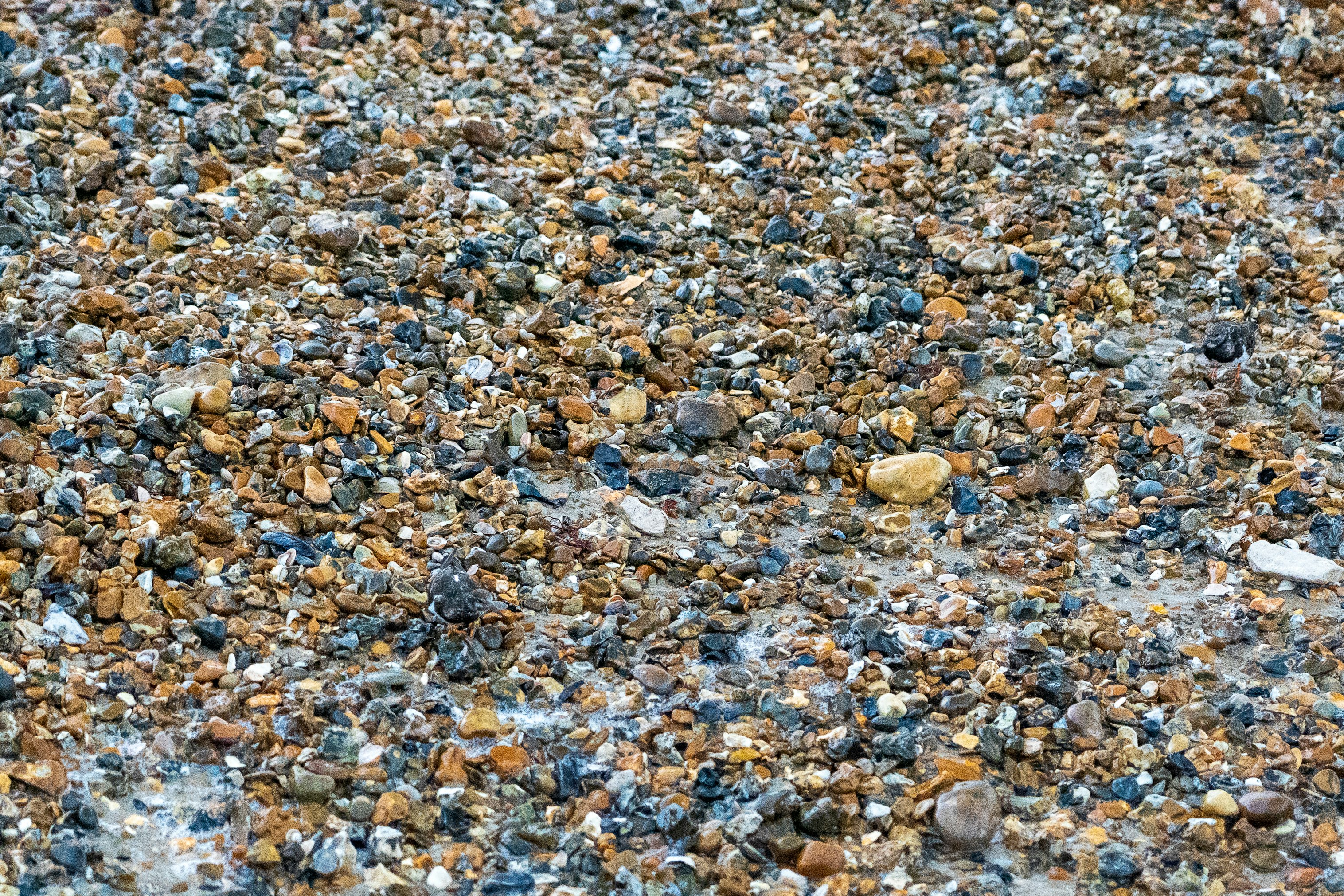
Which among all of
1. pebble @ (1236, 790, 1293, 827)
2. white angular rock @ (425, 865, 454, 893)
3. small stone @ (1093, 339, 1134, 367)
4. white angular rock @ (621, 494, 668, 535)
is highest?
small stone @ (1093, 339, 1134, 367)

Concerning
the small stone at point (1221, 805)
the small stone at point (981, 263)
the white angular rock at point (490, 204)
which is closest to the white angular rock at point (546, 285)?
the white angular rock at point (490, 204)

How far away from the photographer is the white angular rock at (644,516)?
132 inches

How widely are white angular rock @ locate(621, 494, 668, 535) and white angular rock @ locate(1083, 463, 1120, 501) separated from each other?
4.03 ft

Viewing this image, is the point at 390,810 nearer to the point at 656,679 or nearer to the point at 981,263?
the point at 656,679

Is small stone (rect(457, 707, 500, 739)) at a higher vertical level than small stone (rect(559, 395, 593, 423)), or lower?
lower

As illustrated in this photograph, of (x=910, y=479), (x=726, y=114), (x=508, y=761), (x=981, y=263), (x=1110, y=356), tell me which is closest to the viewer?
(x=508, y=761)

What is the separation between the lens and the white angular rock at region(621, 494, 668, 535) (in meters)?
3.35

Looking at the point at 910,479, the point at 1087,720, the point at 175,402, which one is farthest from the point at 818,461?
the point at 175,402

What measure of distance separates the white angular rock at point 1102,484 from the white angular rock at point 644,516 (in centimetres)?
123

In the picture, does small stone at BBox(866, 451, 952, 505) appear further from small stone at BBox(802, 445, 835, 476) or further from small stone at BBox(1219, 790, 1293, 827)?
small stone at BBox(1219, 790, 1293, 827)

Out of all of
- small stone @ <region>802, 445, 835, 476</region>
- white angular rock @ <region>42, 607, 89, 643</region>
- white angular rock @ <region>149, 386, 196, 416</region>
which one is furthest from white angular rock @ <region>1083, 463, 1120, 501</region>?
white angular rock @ <region>42, 607, 89, 643</region>

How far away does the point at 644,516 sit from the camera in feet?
11.1

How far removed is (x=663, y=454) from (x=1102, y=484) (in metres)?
1.27

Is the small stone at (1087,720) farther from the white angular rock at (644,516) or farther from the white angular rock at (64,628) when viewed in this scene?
the white angular rock at (64,628)
